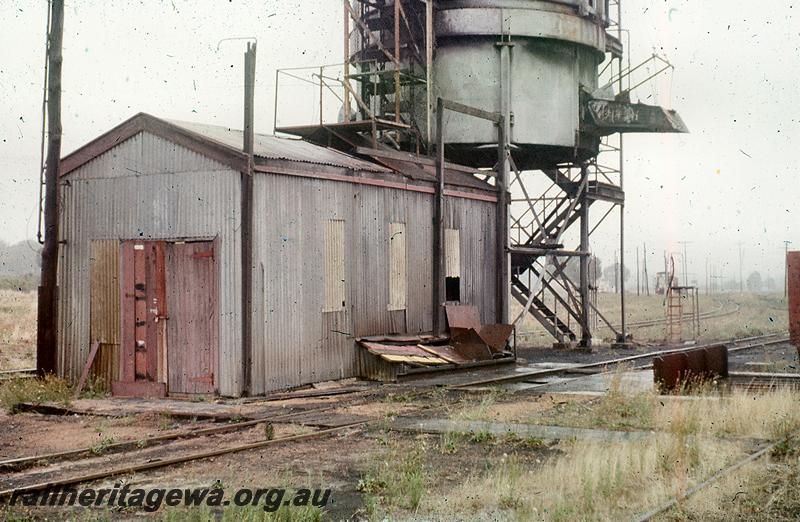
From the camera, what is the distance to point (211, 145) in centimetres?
1565

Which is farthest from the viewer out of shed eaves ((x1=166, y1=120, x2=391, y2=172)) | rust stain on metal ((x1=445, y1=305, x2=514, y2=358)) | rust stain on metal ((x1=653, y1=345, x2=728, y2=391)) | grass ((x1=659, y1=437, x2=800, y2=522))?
rust stain on metal ((x1=445, y1=305, x2=514, y2=358))

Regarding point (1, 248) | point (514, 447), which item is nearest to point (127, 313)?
point (514, 447)

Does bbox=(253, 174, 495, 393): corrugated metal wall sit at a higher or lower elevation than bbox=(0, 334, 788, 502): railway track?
higher

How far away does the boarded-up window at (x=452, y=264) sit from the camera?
70.8 ft

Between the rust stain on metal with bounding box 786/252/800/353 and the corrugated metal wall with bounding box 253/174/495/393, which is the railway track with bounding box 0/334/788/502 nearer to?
the corrugated metal wall with bounding box 253/174/495/393

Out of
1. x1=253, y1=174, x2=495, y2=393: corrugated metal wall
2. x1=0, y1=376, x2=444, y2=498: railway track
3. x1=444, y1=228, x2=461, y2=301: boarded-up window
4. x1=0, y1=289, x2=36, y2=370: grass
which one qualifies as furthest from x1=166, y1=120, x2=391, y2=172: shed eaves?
x1=0, y1=289, x2=36, y2=370: grass

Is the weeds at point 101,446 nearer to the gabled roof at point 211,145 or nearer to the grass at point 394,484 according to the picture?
the grass at point 394,484

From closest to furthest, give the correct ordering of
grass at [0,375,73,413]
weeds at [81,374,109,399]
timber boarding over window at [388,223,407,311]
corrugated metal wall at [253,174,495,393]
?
grass at [0,375,73,413] → corrugated metal wall at [253,174,495,393] → weeds at [81,374,109,399] → timber boarding over window at [388,223,407,311]

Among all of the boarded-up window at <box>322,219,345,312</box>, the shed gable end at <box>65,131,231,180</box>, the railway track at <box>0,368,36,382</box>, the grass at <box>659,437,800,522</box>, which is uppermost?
the shed gable end at <box>65,131,231,180</box>

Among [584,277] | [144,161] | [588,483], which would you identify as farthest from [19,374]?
[584,277]

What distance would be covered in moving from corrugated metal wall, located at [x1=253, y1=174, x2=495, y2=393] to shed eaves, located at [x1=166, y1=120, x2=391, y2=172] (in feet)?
1.28

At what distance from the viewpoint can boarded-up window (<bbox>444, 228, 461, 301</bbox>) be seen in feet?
70.8

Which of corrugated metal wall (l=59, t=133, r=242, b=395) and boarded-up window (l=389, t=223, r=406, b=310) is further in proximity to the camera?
boarded-up window (l=389, t=223, r=406, b=310)

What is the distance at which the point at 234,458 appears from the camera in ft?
32.3
